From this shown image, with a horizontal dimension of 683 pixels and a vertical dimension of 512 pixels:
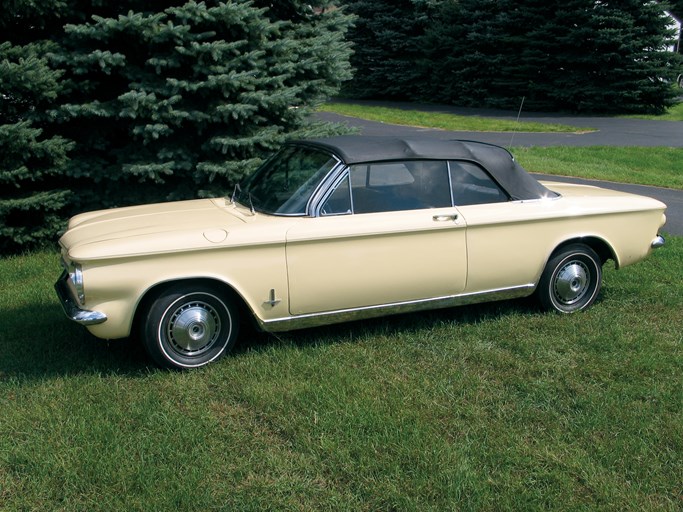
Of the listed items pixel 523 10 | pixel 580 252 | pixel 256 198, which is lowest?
pixel 580 252

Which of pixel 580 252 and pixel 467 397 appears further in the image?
pixel 580 252

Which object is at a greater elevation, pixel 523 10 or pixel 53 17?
pixel 523 10

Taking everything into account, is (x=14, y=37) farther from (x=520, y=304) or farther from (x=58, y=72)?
(x=520, y=304)

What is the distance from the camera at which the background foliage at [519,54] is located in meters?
24.7

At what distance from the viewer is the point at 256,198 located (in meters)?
5.41

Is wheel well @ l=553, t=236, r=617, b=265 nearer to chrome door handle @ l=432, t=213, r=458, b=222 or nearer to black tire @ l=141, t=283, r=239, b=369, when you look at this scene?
chrome door handle @ l=432, t=213, r=458, b=222

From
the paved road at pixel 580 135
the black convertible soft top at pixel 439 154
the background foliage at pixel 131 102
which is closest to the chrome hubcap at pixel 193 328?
the black convertible soft top at pixel 439 154

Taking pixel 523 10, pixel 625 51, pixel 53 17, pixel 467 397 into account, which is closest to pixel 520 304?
pixel 467 397

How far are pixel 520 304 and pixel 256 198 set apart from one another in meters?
2.45

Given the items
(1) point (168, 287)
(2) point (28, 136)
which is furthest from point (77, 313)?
(2) point (28, 136)

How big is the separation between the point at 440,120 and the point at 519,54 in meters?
7.04

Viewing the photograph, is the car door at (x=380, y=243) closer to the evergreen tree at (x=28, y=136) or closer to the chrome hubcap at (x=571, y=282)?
the chrome hubcap at (x=571, y=282)

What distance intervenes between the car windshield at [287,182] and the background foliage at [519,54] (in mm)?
22072

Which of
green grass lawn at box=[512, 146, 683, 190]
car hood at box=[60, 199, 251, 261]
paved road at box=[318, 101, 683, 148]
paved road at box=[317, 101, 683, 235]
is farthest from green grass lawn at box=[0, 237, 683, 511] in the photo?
paved road at box=[318, 101, 683, 148]
